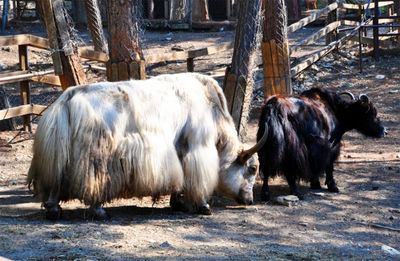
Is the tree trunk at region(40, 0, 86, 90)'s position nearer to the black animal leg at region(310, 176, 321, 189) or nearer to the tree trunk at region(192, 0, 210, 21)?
the black animal leg at region(310, 176, 321, 189)

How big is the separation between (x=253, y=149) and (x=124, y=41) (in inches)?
75.8

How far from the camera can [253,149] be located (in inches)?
270

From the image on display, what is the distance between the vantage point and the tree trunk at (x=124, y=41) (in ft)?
23.4

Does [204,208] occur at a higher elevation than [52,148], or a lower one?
lower

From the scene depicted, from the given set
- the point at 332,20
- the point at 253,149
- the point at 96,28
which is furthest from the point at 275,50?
the point at 332,20

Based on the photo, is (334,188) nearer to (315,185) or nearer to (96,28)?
(315,185)

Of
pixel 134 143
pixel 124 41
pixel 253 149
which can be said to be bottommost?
pixel 253 149

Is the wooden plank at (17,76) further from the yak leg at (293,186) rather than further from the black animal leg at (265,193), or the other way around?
the yak leg at (293,186)

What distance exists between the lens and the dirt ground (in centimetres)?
515

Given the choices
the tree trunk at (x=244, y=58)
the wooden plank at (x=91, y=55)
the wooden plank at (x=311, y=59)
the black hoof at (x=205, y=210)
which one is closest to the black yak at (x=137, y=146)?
the black hoof at (x=205, y=210)

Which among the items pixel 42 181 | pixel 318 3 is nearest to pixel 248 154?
pixel 42 181

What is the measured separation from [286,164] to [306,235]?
1345 millimetres

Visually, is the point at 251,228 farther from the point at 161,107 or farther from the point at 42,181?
the point at 42,181

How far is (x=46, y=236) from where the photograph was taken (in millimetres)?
5375
